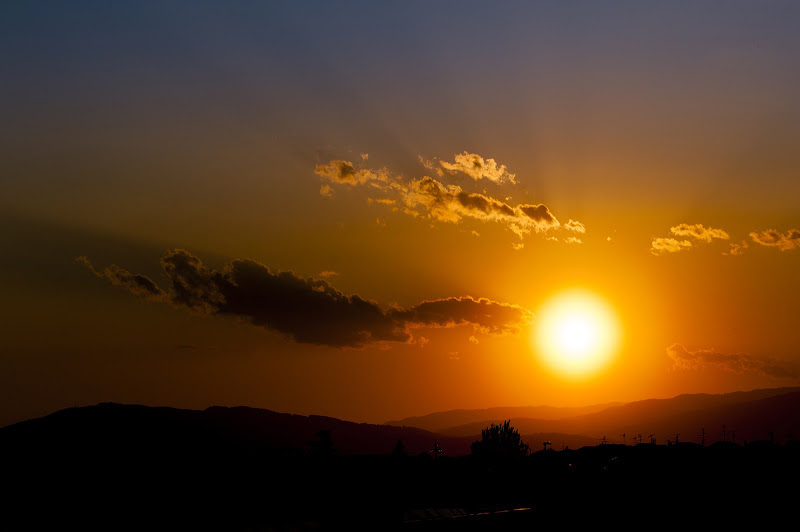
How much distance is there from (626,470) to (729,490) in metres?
21.4

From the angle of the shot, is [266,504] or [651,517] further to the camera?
[266,504]

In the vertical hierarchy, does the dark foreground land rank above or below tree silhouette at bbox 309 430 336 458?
below

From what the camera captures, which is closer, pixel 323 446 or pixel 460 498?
pixel 460 498

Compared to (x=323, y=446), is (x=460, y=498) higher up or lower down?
lower down

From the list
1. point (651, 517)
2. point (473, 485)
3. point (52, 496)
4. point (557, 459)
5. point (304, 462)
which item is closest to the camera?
point (651, 517)

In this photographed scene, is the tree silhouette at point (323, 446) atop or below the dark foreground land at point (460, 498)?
atop

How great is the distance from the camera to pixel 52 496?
180 meters

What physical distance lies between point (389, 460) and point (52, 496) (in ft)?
271

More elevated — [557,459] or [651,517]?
[557,459]

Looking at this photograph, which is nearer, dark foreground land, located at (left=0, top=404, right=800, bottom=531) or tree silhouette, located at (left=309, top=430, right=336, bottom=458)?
dark foreground land, located at (left=0, top=404, right=800, bottom=531)

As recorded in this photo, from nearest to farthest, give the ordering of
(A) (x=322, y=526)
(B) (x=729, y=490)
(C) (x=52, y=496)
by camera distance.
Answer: (A) (x=322, y=526), (B) (x=729, y=490), (C) (x=52, y=496)

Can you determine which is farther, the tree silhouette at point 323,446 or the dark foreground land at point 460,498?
the tree silhouette at point 323,446

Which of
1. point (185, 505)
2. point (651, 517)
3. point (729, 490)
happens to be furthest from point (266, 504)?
point (729, 490)

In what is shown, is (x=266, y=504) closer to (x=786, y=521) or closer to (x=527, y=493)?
(x=527, y=493)
